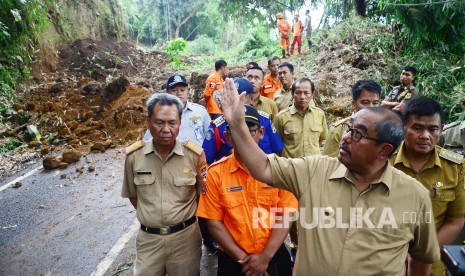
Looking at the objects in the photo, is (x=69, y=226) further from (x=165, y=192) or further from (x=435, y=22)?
(x=435, y=22)

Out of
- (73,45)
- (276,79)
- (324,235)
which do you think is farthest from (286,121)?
(73,45)

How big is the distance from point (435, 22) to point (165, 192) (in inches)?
258

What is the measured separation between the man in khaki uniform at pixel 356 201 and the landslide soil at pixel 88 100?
20.3 feet

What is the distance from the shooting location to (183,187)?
255 cm

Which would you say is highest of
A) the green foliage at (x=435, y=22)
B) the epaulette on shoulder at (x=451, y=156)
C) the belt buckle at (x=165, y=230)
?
the green foliage at (x=435, y=22)

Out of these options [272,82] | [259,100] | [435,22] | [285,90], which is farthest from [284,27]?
[259,100]

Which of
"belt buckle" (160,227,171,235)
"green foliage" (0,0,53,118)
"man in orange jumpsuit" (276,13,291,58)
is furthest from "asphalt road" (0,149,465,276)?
"man in orange jumpsuit" (276,13,291,58)

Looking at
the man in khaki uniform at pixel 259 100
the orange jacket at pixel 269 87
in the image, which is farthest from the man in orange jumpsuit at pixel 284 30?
the man in khaki uniform at pixel 259 100

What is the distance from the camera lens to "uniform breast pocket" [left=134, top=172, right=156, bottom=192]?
252cm

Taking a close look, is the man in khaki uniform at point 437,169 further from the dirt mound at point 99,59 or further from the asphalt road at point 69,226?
the dirt mound at point 99,59

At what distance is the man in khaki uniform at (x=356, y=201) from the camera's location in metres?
1.63

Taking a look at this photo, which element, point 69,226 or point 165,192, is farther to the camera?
point 69,226

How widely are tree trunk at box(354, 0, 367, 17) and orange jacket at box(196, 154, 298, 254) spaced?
11.0 metres

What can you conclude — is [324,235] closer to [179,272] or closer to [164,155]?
[179,272]
